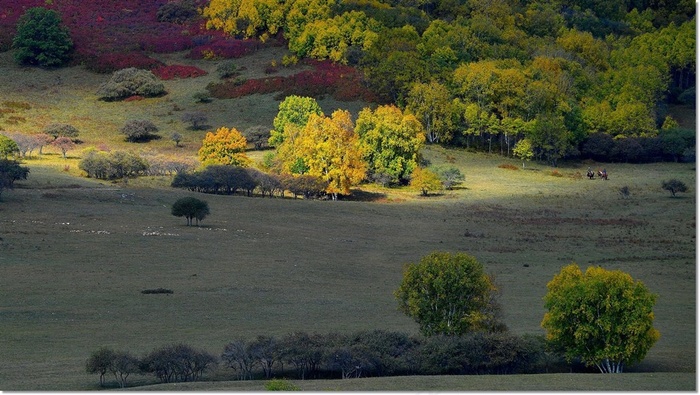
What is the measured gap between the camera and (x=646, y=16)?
152625 mm

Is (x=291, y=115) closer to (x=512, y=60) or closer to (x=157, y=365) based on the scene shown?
(x=512, y=60)

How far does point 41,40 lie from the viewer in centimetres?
13075

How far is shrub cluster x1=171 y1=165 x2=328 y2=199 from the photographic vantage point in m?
87.6

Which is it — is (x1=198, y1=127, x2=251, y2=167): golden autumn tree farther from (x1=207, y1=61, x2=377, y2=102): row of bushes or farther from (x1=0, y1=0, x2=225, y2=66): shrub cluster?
(x1=0, y1=0, x2=225, y2=66): shrub cluster

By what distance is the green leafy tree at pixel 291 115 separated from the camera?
105 m

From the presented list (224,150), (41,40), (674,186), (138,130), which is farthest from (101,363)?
(41,40)

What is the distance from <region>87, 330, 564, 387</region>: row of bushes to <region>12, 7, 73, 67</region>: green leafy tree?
302 ft

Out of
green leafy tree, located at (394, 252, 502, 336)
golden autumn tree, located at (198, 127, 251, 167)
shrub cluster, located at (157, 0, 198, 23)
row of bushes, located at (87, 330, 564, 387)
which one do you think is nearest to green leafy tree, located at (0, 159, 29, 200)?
golden autumn tree, located at (198, 127, 251, 167)

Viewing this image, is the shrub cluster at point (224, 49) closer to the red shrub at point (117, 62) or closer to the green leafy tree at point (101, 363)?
the red shrub at point (117, 62)

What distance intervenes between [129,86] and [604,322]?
8584 centimetres

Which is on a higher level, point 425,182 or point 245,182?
point 425,182

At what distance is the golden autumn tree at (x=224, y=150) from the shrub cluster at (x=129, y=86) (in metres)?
28.3

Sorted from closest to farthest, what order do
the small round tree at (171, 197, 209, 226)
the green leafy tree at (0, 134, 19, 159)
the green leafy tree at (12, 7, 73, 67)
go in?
the small round tree at (171, 197, 209, 226), the green leafy tree at (0, 134, 19, 159), the green leafy tree at (12, 7, 73, 67)

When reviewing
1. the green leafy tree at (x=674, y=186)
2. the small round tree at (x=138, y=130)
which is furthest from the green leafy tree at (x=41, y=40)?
the green leafy tree at (x=674, y=186)
